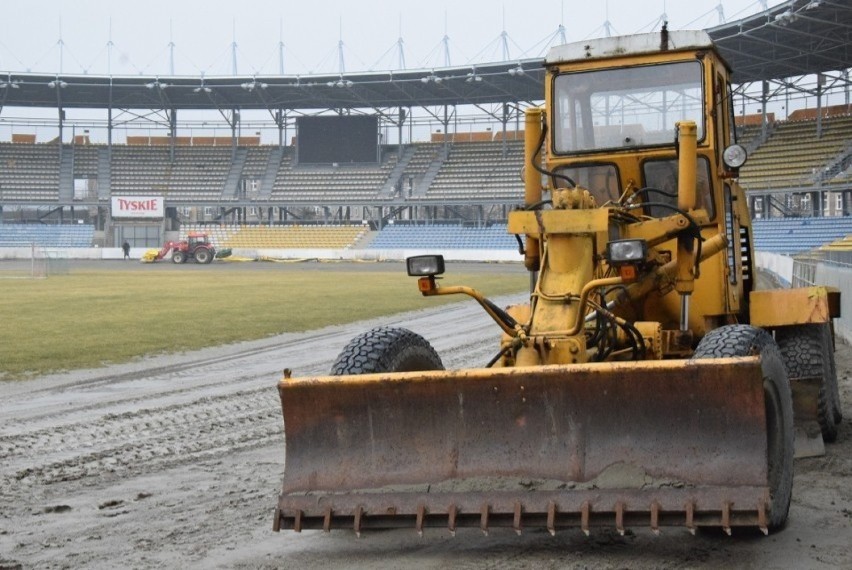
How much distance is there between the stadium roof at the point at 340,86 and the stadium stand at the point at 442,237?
8.18m

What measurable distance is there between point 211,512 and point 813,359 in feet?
15.0

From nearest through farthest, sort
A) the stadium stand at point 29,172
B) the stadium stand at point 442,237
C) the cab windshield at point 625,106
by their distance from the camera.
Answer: the cab windshield at point 625,106, the stadium stand at point 442,237, the stadium stand at point 29,172

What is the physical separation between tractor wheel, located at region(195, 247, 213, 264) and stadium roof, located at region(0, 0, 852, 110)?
12.1 meters

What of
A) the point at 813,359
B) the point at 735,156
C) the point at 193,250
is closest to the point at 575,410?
the point at 735,156

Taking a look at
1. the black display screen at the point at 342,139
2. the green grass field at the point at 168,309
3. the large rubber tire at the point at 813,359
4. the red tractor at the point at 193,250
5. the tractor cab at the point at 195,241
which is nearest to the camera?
the large rubber tire at the point at 813,359

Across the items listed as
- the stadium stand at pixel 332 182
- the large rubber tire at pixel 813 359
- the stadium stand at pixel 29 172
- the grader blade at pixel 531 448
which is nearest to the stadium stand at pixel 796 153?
the stadium stand at pixel 332 182

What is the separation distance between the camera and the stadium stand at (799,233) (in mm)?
47188

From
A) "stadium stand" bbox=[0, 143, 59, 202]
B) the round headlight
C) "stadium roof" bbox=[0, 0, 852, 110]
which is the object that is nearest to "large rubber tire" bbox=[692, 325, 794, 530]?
the round headlight

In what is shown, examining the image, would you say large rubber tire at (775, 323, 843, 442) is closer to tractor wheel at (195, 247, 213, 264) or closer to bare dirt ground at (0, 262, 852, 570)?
bare dirt ground at (0, 262, 852, 570)

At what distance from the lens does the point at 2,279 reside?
43.5 m

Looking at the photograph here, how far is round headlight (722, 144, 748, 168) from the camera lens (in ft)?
25.1

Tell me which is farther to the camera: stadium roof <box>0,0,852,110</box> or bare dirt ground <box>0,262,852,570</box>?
stadium roof <box>0,0,852,110</box>

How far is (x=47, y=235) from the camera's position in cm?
7525

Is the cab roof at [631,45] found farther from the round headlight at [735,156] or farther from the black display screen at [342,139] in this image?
the black display screen at [342,139]
